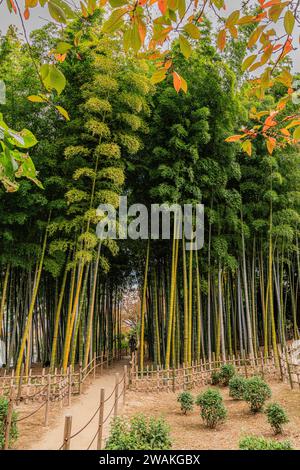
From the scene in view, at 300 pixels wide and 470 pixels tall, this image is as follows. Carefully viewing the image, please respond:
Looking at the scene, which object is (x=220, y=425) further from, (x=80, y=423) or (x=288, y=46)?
(x=288, y=46)

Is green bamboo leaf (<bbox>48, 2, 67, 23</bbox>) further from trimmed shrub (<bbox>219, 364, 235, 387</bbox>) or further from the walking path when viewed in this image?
trimmed shrub (<bbox>219, 364, 235, 387</bbox>)

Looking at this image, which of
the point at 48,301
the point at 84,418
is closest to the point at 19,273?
the point at 48,301

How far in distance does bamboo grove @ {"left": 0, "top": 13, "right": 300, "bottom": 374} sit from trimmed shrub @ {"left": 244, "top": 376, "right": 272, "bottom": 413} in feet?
5.95

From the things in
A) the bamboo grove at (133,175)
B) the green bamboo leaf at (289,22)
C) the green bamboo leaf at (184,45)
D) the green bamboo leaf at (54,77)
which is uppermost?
the bamboo grove at (133,175)

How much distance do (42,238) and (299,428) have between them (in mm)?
5411

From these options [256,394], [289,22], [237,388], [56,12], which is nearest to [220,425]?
[256,394]

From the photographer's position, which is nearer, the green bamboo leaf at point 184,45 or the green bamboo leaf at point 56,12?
the green bamboo leaf at point 56,12

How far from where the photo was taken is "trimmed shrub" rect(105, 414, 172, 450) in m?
2.84

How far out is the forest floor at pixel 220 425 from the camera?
4043 millimetres

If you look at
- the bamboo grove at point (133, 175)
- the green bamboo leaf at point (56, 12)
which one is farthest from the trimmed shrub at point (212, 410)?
the green bamboo leaf at point (56, 12)

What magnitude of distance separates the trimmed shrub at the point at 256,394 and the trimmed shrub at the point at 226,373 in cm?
153

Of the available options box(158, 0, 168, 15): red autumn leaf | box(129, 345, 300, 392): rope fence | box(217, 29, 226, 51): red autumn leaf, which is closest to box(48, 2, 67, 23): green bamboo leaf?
box(158, 0, 168, 15): red autumn leaf

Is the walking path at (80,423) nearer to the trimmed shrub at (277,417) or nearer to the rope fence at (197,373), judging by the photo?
the rope fence at (197,373)

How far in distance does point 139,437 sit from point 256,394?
8.40ft
